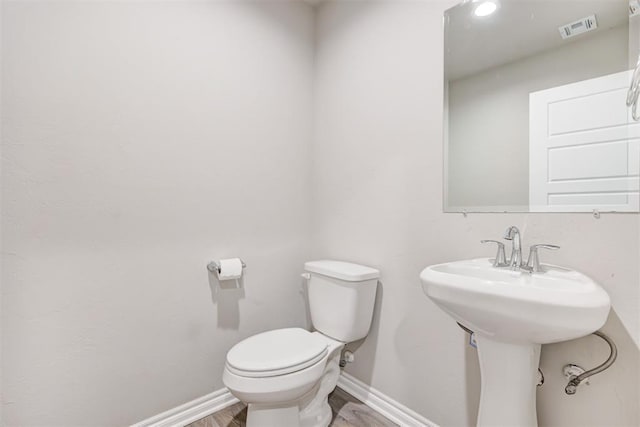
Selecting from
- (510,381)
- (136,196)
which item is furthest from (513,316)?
(136,196)

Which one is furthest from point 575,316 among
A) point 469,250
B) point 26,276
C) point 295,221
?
point 26,276

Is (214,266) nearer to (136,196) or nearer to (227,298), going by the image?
(227,298)

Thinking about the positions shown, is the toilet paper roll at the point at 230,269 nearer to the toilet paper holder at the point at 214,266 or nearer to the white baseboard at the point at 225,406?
the toilet paper holder at the point at 214,266

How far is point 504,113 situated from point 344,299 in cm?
106

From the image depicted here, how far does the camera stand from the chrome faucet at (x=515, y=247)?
106 centimetres

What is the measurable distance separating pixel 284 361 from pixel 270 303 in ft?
1.99

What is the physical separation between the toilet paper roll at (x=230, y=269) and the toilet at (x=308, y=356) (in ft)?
1.04

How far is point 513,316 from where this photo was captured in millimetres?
784

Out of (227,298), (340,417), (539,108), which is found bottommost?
(340,417)

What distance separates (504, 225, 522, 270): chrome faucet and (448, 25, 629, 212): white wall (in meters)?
0.12

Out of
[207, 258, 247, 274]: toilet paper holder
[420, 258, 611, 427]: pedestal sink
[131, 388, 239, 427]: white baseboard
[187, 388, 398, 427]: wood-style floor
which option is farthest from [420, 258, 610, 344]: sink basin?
[131, 388, 239, 427]: white baseboard

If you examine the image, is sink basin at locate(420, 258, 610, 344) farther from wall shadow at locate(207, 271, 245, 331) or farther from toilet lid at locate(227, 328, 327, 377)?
wall shadow at locate(207, 271, 245, 331)

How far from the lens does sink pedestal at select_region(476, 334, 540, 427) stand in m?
0.93

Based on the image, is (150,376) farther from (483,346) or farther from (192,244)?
(483,346)
